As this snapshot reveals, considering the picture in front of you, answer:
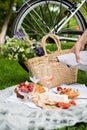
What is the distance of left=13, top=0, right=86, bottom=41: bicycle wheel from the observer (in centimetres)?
616

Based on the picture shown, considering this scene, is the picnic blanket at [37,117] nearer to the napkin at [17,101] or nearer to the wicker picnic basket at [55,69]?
the napkin at [17,101]

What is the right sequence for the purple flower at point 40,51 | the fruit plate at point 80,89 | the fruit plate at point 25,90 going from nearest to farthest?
the fruit plate at point 25,90, the fruit plate at point 80,89, the purple flower at point 40,51

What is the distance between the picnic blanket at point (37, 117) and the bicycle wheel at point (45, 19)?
230cm

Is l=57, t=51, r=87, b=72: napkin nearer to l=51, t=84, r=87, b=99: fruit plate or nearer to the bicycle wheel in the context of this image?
l=51, t=84, r=87, b=99: fruit plate

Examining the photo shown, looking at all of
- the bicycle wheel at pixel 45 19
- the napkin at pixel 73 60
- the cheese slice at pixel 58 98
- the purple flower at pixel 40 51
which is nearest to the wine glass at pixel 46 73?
the purple flower at pixel 40 51

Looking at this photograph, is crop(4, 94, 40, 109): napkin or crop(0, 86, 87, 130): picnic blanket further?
crop(4, 94, 40, 109): napkin

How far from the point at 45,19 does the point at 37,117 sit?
9.61 ft

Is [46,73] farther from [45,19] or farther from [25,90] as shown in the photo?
[45,19]

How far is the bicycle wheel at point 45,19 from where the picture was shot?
616 cm

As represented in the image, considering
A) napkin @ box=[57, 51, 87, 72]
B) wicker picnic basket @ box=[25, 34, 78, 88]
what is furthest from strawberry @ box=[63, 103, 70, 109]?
wicker picnic basket @ box=[25, 34, 78, 88]

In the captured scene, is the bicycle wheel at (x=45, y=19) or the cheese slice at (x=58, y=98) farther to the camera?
the bicycle wheel at (x=45, y=19)

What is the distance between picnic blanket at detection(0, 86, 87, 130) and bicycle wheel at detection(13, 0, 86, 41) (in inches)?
90.5

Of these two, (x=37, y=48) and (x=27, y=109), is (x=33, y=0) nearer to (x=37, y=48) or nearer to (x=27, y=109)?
(x=37, y=48)

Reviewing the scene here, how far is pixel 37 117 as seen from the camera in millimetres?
3744
